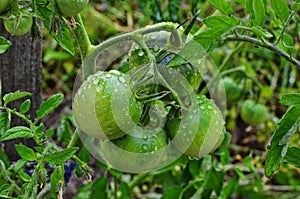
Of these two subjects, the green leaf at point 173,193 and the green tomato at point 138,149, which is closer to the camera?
the green tomato at point 138,149

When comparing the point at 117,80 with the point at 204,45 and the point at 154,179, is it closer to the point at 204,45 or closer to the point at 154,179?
the point at 204,45

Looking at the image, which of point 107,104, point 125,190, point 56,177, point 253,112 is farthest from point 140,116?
point 253,112

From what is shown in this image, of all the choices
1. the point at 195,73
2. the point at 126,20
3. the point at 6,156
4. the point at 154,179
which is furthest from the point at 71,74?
the point at 195,73

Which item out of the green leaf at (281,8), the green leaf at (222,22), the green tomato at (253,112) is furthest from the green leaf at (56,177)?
the green tomato at (253,112)

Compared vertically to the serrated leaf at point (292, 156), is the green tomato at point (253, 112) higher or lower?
lower

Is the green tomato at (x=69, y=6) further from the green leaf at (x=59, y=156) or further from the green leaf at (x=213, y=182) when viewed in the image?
the green leaf at (x=213, y=182)

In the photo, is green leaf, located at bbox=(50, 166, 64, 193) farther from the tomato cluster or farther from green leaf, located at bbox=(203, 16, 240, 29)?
green leaf, located at bbox=(203, 16, 240, 29)

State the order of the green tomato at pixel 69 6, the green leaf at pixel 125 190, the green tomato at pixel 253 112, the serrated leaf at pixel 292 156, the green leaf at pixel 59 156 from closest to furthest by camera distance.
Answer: the green tomato at pixel 69 6, the green leaf at pixel 59 156, the serrated leaf at pixel 292 156, the green leaf at pixel 125 190, the green tomato at pixel 253 112

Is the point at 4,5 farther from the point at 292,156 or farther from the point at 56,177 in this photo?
the point at 292,156
